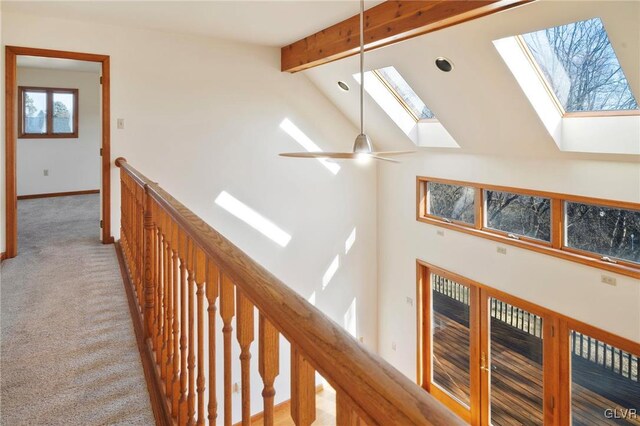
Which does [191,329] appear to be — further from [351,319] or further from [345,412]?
[351,319]

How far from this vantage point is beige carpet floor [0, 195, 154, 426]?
181cm

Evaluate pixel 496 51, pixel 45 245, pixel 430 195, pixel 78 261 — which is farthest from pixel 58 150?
pixel 496 51

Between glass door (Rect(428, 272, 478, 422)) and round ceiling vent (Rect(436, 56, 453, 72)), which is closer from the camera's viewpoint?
round ceiling vent (Rect(436, 56, 453, 72))

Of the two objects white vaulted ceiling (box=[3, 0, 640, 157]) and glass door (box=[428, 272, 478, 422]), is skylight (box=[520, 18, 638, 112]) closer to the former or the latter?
white vaulted ceiling (box=[3, 0, 640, 157])

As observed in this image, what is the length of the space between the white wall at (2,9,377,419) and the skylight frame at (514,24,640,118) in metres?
2.94

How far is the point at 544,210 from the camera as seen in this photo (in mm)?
4629

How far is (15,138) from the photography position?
14.3 ft

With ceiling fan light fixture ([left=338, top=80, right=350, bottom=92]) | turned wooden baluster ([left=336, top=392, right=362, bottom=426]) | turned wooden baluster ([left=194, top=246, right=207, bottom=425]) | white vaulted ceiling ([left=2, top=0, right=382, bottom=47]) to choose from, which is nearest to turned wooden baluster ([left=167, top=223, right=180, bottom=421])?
turned wooden baluster ([left=194, top=246, right=207, bottom=425])

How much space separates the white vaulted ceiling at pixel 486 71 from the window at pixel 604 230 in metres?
0.66

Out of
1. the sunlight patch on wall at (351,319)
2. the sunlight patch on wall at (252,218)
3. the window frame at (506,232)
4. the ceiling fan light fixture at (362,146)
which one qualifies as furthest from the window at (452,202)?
the ceiling fan light fixture at (362,146)

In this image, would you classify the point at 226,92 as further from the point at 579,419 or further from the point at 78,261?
the point at 579,419

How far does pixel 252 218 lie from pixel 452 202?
2.71 metres

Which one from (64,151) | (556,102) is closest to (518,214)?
(556,102)

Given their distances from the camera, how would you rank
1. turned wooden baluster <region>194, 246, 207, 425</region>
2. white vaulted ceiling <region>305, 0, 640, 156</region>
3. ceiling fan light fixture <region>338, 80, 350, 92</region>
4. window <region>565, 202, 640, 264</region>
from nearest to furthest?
turned wooden baluster <region>194, 246, 207, 425</region> < white vaulted ceiling <region>305, 0, 640, 156</region> < window <region>565, 202, 640, 264</region> < ceiling fan light fixture <region>338, 80, 350, 92</region>
